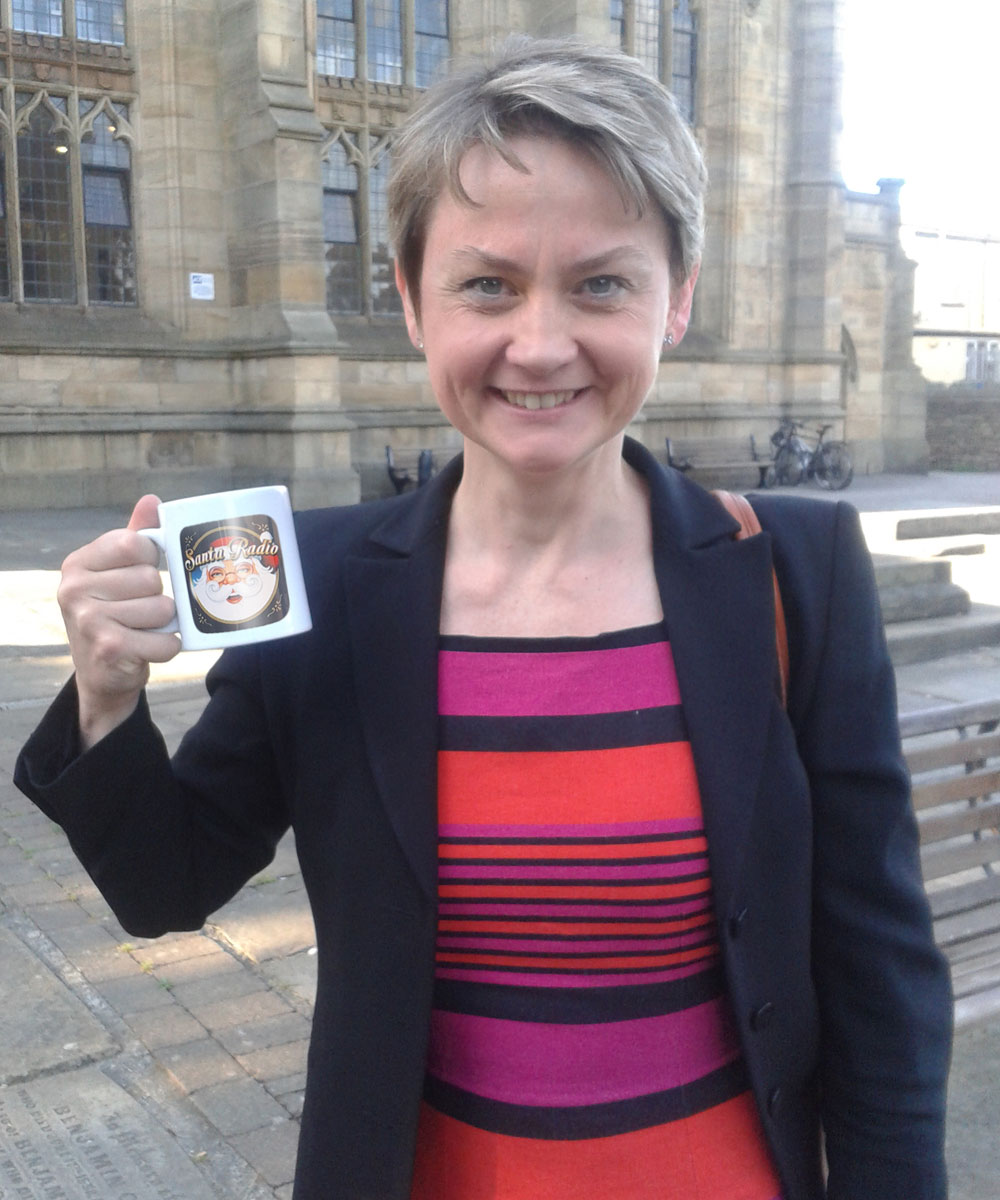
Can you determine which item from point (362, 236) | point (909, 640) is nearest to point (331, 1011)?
point (909, 640)

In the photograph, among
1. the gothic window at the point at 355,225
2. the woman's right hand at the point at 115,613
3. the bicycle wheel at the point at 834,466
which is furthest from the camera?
the bicycle wheel at the point at 834,466

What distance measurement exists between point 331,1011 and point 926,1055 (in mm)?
662

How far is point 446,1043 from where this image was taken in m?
1.38

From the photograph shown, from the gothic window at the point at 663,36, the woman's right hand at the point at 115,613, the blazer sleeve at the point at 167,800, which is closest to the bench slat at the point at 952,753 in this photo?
the blazer sleeve at the point at 167,800

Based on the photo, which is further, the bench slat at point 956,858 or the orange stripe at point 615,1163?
the bench slat at point 956,858

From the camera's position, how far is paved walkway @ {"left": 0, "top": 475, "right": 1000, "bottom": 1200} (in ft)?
9.11


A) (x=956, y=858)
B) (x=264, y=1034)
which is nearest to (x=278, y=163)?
(x=264, y=1034)

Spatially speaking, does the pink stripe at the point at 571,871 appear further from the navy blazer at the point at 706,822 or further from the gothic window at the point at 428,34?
the gothic window at the point at 428,34

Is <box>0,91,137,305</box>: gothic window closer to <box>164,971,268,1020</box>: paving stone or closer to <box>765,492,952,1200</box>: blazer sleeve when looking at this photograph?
<box>164,971,268,1020</box>: paving stone

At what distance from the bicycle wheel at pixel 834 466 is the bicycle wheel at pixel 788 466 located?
317 millimetres

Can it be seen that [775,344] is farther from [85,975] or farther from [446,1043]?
[446,1043]

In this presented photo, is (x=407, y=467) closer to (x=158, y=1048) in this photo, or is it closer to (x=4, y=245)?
(x=4, y=245)

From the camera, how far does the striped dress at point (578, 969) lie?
4.41 feet

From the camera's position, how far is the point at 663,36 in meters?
20.4
